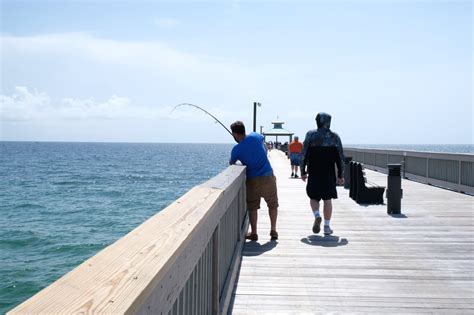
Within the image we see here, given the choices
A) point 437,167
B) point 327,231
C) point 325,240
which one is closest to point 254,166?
point 325,240

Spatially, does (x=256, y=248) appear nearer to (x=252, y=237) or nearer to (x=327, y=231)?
(x=252, y=237)

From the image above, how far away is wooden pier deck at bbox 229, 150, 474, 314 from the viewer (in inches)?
198

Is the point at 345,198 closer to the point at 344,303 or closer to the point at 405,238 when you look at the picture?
the point at 405,238

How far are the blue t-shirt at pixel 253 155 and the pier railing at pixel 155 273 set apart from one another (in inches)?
119

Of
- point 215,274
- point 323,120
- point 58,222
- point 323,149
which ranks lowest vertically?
point 58,222

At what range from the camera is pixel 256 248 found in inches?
294

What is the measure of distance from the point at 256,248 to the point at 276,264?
96 cm

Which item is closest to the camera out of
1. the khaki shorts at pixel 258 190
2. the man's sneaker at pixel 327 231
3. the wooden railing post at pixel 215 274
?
the wooden railing post at pixel 215 274

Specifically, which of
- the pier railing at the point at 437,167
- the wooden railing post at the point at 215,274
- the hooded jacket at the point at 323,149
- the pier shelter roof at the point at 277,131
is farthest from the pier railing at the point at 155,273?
the pier shelter roof at the point at 277,131

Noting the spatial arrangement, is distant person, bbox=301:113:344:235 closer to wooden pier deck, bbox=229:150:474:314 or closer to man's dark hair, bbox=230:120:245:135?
wooden pier deck, bbox=229:150:474:314

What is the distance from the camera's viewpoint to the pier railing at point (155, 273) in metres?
1.43

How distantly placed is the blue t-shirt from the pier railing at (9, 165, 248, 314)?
9.93ft

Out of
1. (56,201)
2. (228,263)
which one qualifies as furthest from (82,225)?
(228,263)

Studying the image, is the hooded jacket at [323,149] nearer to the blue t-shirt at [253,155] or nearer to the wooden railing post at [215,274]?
the blue t-shirt at [253,155]
